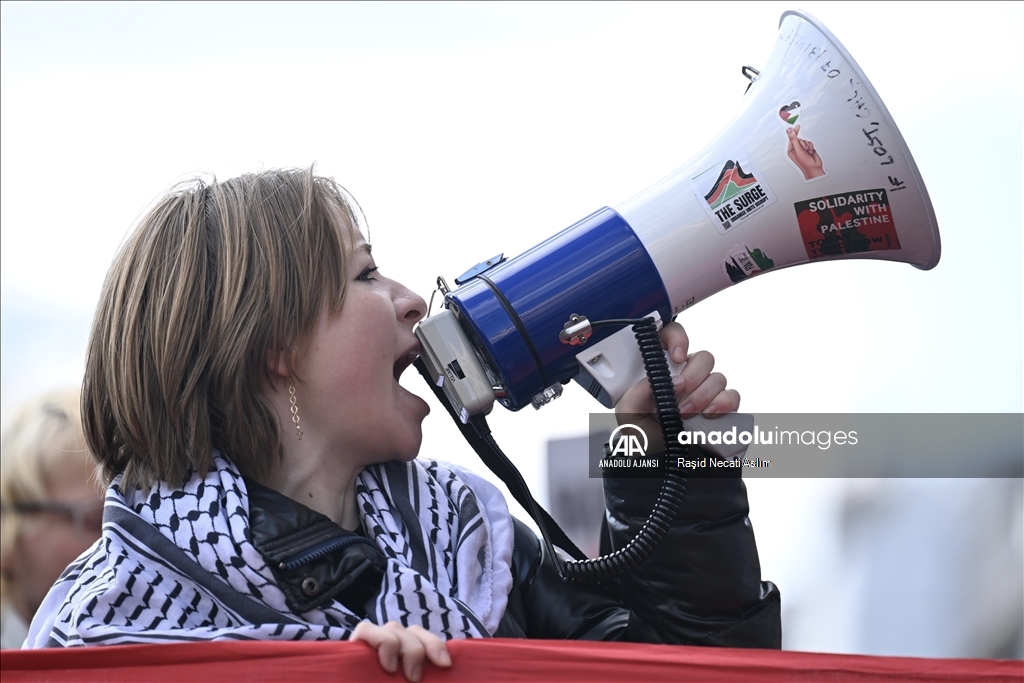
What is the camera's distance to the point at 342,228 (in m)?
1.53

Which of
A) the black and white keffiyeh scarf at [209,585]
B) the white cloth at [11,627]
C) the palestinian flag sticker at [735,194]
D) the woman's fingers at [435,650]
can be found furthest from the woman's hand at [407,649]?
the white cloth at [11,627]

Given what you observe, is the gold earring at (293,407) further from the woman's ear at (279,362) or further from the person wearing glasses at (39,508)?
the person wearing glasses at (39,508)

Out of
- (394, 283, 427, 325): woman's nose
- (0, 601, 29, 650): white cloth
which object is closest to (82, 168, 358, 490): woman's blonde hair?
(394, 283, 427, 325): woman's nose

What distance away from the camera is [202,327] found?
4.70ft

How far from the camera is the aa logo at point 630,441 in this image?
4.87ft

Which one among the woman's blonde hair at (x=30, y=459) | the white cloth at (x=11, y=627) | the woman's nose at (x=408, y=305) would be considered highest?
the woman's nose at (x=408, y=305)

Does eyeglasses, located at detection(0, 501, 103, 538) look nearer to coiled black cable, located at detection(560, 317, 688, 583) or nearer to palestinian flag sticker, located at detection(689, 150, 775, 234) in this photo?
coiled black cable, located at detection(560, 317, 688, 583)

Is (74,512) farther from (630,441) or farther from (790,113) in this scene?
(790,113)

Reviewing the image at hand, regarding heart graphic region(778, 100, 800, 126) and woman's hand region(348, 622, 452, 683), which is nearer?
woman's hand region(348, 622, 452, 683)

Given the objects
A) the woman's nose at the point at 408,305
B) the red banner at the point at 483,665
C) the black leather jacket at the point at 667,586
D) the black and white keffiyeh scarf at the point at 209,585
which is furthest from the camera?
the woman's nose at the point at 408,305

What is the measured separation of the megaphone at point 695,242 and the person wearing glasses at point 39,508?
4.32 feet

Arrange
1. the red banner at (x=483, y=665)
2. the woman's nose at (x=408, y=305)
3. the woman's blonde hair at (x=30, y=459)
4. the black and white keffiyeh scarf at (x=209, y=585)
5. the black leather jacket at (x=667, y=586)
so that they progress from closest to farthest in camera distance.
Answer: the red banner at (x=483, y=665) → the black and white keffiyeh scarf at (x=209, y=585) → the black leather jacket at (x=667, y=586) → the woman's nose at (x=408, y=305) → the woman's blonde hair at (x=30, y=459)

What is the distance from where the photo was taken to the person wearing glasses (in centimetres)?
234

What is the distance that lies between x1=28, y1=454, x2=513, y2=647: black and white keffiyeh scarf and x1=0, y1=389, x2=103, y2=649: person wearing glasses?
41.2 inches
